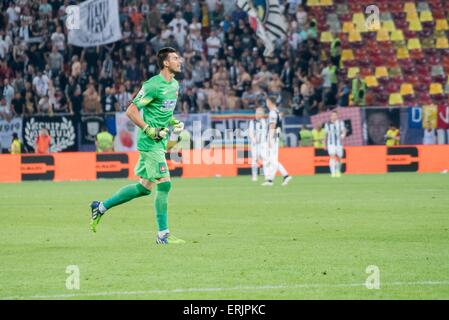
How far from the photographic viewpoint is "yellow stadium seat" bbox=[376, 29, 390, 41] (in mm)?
44906

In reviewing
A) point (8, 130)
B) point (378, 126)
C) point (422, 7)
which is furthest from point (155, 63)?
point (422, 7)

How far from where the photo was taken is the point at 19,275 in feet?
37.2

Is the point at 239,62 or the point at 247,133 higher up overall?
the point at 239,62

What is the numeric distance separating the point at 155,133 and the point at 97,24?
22424mm

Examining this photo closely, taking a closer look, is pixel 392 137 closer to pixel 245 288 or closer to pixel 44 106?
pixel 44 106

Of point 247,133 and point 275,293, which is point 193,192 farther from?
point 275,293

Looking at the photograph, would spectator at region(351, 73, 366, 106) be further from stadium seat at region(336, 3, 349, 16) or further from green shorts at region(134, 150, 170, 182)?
green shorts at region(134, 150, 170, 182)

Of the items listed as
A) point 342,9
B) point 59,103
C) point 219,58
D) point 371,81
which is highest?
point 342,9

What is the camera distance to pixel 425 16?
150ft

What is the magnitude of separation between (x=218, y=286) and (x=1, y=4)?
30393 millimetres

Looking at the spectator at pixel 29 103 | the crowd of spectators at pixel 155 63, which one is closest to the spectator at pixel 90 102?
the crowd of spectators at pixel 155 63
